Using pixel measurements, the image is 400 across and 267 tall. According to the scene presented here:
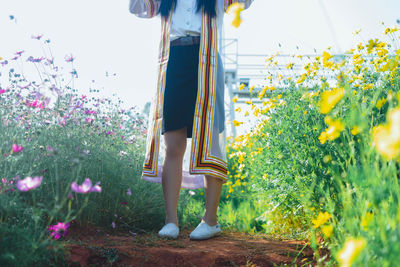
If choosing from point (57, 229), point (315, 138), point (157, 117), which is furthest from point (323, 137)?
point (157, 117)

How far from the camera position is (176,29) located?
243cm

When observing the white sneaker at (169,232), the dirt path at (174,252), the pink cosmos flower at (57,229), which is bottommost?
the dirt path at (174,252)

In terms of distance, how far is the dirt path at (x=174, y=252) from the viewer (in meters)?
1.81

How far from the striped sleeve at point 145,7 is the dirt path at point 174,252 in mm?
1432

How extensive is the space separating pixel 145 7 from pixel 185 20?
13.2 inches

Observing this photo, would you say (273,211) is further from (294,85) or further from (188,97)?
(188,97)

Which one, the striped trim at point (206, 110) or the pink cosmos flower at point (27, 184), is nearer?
the pink cosmos flower at point (27, 184)

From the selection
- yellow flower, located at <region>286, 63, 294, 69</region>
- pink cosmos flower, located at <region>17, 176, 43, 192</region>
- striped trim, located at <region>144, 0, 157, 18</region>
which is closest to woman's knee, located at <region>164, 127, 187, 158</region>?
striped trim, located at <region>144, 0, 157, 18</region>

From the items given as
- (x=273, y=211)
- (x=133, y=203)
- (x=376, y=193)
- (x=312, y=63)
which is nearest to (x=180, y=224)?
(x=133, y=203)

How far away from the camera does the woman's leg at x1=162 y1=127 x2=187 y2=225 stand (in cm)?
234

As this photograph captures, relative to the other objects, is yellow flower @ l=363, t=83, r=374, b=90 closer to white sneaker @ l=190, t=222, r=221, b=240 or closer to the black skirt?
the black skirt

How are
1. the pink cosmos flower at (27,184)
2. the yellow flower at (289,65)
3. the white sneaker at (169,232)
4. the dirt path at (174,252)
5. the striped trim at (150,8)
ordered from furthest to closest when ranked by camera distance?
the yellow flower at (289,65)
the striped trim at (150,8)
the white sneaker at (169,232)
the dirt path at (174,252)
the pink cosmos flower at (27,184)

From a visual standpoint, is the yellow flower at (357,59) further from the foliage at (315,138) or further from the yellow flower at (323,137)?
the yellow flower at (323,137)

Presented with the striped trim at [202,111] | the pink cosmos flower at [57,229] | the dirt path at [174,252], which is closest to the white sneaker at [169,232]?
the dirt path at [174,252]
